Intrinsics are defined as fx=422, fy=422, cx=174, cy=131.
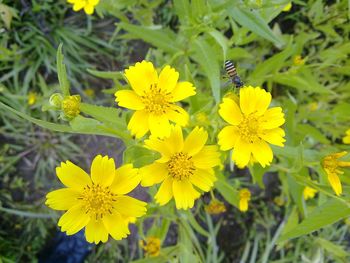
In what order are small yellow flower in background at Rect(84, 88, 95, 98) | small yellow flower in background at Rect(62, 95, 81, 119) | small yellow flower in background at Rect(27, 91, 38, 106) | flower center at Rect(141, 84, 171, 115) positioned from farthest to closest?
small yellow flower in background at Rect(84, 88, 95, 98), small yellow flower in background at Rect(27, 91, 38, 106), flower center at Rect(141, 84, 171, 115), small yellow flower in background at Rect(62, 95, 81, 119)

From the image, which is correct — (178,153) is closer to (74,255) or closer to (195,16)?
(195,16)

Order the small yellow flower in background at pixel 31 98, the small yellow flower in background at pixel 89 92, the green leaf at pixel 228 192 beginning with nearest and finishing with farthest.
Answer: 1. the green leaf at pixel 228 192
2. the small yellow flower in background at pixel 31 98
3. the small yellow flower in background at pixel 89 92

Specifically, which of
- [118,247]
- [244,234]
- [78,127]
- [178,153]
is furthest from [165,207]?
[244,234]

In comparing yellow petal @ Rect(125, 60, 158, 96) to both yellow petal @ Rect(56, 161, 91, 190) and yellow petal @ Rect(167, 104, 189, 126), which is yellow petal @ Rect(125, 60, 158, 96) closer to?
yellow petal @ Rect(167, 104, 189, 126)

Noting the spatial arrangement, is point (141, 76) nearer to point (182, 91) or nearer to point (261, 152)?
point (182, 91)

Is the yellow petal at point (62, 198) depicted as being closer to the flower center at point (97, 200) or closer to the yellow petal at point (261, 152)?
the flower center at point (97, 200)

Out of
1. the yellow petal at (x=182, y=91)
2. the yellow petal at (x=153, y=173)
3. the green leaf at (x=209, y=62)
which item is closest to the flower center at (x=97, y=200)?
the yellow petal at (x=153, y=173)

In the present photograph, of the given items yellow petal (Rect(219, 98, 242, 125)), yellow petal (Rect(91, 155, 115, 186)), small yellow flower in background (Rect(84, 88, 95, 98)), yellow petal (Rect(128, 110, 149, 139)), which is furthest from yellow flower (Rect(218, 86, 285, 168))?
small yellow flower in background (Rect(84, 88, 95, 98))
